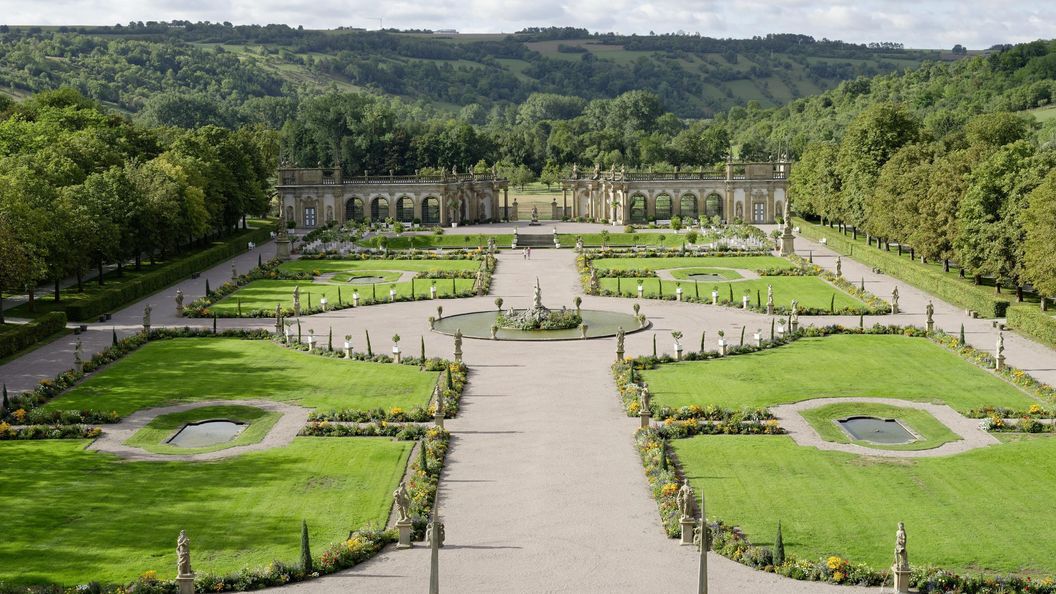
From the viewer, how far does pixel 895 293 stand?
71.6 meters

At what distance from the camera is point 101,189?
8306cm

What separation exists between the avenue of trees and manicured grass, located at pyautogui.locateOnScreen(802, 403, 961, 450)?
1660 inches

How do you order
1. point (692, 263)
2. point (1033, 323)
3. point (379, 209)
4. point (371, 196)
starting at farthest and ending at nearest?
point (379, 209) < point (371, 196) < point (692, 263) < point (1033, 323)

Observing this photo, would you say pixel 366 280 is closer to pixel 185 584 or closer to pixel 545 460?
pixel 545 460

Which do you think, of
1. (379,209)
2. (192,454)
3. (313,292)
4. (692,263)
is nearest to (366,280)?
(313,292)

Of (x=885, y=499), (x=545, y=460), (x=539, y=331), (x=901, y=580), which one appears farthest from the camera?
(x=539, y=331)

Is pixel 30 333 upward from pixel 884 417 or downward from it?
upward

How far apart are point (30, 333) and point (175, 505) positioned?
31.1 metres

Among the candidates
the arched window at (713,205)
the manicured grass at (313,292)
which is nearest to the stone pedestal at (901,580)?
the manicured grass at (313,292)

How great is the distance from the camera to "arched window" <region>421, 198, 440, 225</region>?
467 ft

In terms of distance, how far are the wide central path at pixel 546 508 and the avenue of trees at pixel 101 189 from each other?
30970 millimetres

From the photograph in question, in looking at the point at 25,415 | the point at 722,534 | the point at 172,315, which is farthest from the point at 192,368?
the point at 722,534

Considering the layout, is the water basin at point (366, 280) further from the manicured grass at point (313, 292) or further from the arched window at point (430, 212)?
the arched window at point (430, 212)

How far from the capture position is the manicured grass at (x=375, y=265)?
99500mm
